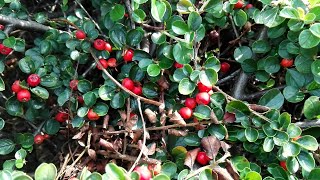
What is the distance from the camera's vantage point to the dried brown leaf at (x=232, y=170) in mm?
1505

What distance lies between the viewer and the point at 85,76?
6.40 ft

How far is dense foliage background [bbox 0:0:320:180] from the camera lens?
1531mm

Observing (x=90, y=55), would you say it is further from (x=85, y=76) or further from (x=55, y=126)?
(x=55, y=126)

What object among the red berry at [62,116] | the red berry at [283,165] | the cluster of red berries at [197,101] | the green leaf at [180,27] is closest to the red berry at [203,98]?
the cluster of red berries at [197,101]

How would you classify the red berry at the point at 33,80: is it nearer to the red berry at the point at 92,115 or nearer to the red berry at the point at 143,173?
the red berry at the point at 92,115

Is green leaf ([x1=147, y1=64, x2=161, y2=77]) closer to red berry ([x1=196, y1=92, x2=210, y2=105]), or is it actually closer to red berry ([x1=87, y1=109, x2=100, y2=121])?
red berry ([x1=196, y1=92, x2=210, y2=105])

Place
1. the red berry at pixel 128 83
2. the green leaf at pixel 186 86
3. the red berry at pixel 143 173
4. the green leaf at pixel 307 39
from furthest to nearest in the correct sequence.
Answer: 1. the red berry at pixel 128 83
2. the green leaf at pixel 186 86
3. the green leaf at pixel 307 39
4. the red berry at pixel 143 173

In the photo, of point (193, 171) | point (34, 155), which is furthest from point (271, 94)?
point (34, 155)

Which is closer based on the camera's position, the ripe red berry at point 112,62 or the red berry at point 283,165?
the red berry at point 283,165

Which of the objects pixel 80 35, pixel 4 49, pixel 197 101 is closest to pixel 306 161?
pixel 197 101

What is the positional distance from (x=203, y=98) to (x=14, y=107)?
750 millimetres

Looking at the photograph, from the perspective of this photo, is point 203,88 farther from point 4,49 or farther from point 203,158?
point 4,49

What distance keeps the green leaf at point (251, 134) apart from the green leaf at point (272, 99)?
12cm

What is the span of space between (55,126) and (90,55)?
32 centimetres
